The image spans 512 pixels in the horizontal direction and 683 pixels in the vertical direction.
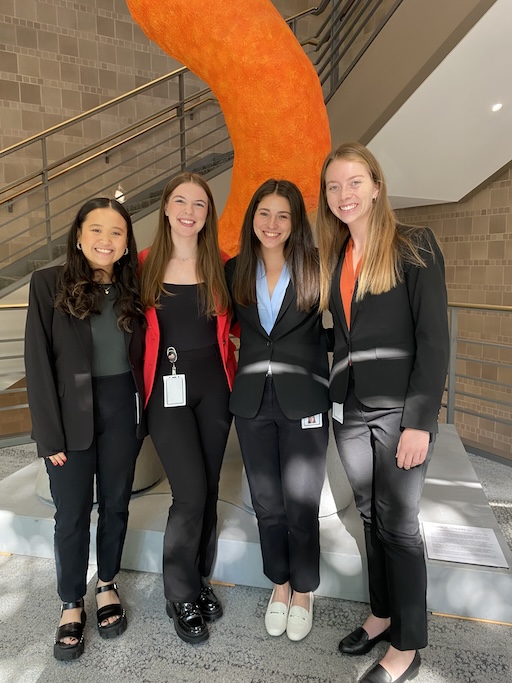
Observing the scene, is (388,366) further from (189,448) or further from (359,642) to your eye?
(359,642)

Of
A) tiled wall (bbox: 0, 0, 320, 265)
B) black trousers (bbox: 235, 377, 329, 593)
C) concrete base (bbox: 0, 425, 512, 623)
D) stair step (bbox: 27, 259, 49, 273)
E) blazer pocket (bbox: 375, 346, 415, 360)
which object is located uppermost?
tiled wall (bbox: 0, 0, 320, 265)

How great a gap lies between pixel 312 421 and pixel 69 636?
1.01 meters

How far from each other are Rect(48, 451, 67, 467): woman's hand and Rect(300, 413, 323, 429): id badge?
0.71 metres

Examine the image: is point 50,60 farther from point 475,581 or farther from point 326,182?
point 475,581

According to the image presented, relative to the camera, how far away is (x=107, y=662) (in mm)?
1581

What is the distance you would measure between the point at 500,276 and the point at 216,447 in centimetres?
487

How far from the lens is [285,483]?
1.59 m

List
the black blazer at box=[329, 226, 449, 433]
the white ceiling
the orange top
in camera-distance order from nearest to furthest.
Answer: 1. the black blazer at box=[329, 226, 449, 433]
2. the orange top
3. the white ceiling

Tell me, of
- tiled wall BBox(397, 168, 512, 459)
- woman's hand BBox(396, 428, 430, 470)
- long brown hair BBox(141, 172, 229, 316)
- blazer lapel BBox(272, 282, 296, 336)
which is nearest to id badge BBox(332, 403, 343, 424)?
woman's hand BBox(396, 428, 430, 470)

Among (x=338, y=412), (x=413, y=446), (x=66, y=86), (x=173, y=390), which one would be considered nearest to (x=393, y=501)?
(x=413, y=446)

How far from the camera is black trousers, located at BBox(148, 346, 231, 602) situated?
63.1 inches

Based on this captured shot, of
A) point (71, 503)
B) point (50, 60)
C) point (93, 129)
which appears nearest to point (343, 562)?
point (71, 503)

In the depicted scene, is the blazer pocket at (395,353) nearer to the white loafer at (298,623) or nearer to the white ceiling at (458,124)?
the white loafer at (298,623)

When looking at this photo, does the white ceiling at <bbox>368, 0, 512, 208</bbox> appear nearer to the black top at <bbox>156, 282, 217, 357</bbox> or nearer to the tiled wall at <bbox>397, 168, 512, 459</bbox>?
the tiled wall at <bbox>397, 168, 512, 459</bbox>
